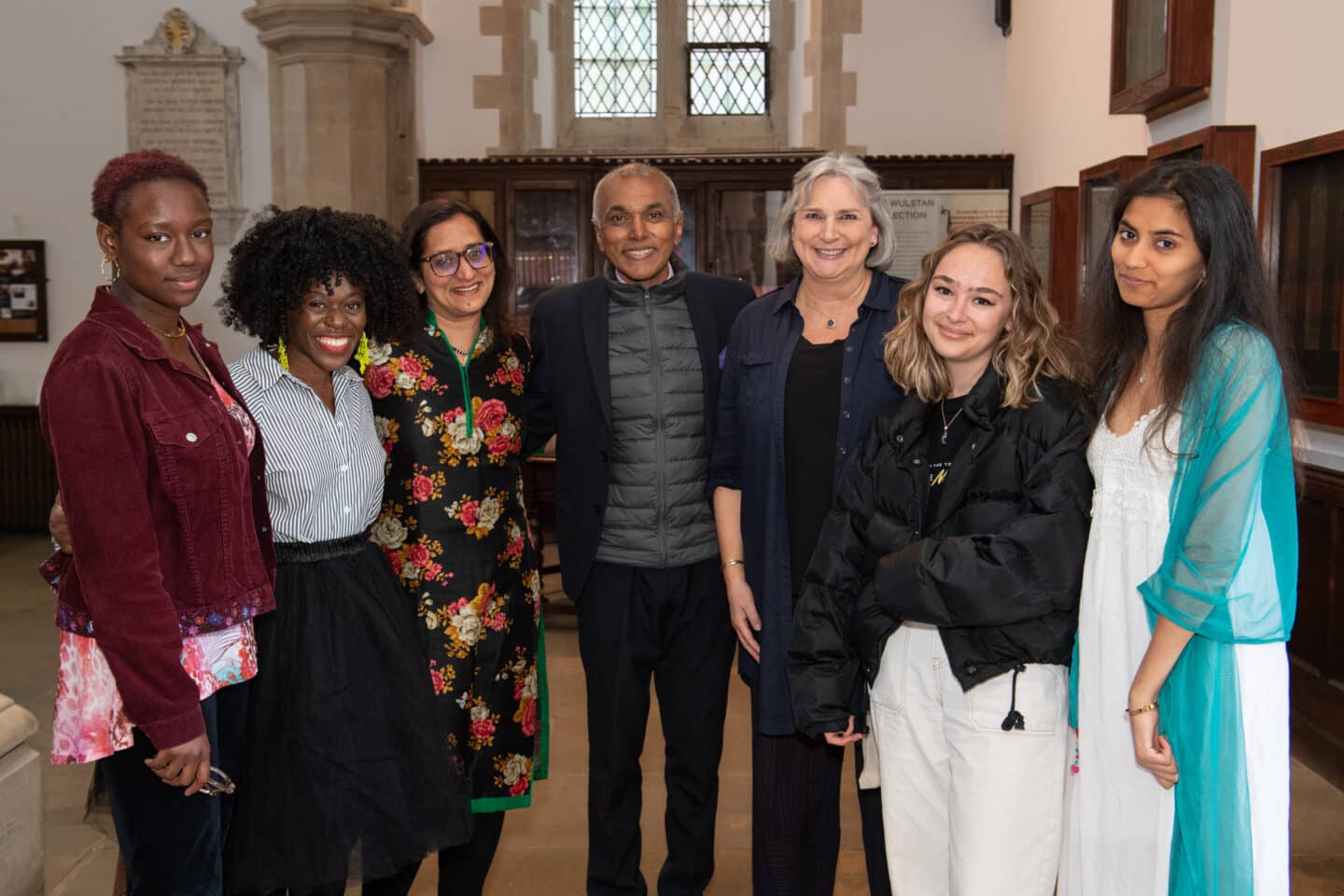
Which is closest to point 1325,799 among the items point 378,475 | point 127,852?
point 378,475

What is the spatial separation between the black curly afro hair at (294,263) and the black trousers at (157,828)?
2.40ft

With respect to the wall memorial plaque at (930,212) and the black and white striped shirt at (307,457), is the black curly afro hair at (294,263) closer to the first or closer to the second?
the black and white striped shirt at (307,457)

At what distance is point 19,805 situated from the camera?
230cm

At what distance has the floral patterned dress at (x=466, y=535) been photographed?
2451 mm

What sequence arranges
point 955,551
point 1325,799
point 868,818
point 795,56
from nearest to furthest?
point 955,551
point 868,818
point 1325,799
point 795,56

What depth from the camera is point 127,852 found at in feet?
6.18

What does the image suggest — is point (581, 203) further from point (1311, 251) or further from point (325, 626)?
point (325, 626)

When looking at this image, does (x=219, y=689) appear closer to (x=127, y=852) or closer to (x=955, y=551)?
(x=127, y=852)

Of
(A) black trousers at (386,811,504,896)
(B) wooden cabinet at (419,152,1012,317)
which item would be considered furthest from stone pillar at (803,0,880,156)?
(A) black trousers at (386,811,504,896)

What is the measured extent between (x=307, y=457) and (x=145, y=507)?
1.35 feet

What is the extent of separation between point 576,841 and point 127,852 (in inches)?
67.9

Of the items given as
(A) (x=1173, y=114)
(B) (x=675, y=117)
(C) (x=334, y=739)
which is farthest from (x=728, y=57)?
(C) (x=334, y=739)

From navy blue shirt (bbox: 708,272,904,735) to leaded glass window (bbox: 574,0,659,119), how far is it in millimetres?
6425

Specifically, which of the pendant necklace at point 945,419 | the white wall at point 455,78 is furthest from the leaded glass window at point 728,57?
the pendant necklace at point 945,419
